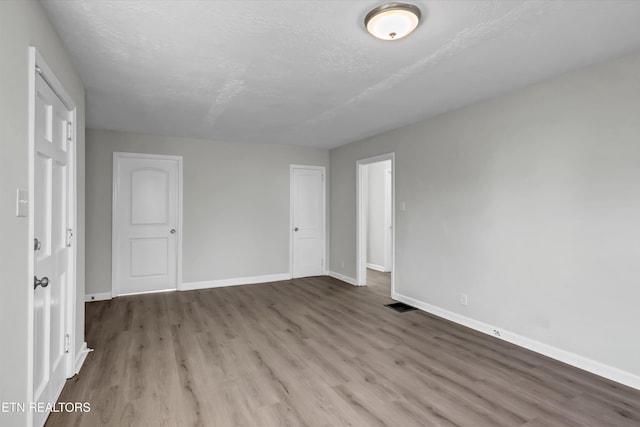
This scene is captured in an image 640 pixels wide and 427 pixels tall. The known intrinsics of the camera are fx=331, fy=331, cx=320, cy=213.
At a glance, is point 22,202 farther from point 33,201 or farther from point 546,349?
point 546,349

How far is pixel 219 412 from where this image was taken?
213 cm

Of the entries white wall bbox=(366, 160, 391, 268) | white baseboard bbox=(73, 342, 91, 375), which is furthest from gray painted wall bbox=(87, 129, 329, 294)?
white baseboard bbox=(73, 342, 91, 375)

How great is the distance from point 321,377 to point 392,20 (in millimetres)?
2517

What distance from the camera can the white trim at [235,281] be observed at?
5.29m

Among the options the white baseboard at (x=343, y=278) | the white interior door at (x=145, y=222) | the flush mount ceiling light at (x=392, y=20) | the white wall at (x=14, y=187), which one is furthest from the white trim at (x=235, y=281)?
the flush mount ceiling light at (x=392, y=20)

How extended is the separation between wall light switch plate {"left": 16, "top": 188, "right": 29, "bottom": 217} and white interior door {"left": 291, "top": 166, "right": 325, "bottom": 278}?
4584 mm

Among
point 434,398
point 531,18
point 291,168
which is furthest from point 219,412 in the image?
point 291,168

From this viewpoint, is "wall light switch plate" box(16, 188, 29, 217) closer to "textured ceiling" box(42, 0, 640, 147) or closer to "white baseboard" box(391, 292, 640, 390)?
"textured ceiling" box(42, 0, 640, 147)

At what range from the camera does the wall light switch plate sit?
149cm

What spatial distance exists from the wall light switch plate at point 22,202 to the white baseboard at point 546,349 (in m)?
3.83

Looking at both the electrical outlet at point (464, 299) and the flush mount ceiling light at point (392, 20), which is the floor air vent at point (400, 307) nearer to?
the electrical outlet at point (464, 299)

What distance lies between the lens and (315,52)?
239cm

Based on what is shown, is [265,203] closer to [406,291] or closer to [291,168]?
[291,168]

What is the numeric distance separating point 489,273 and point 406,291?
51.7 inches
